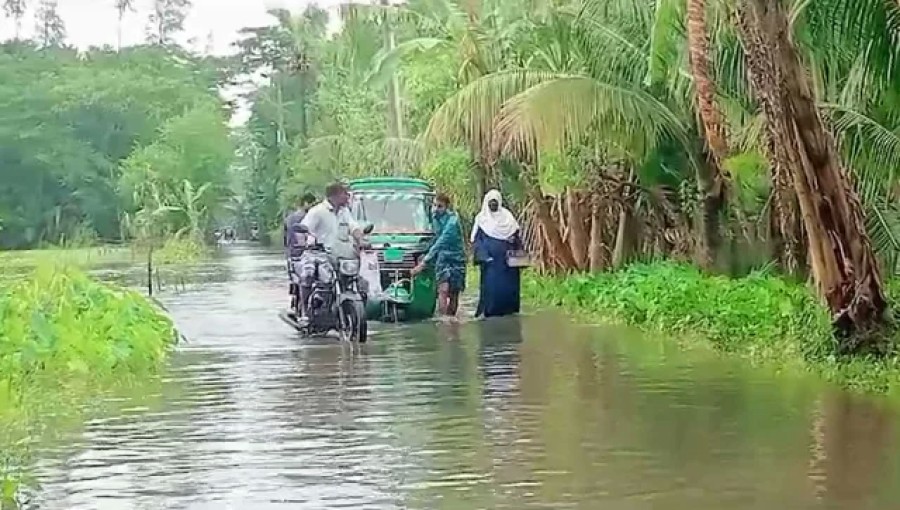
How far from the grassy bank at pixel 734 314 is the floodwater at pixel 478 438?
58cm

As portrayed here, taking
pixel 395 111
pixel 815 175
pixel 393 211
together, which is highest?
pixel 395 111

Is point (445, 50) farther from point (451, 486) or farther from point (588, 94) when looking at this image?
point (451, 486)

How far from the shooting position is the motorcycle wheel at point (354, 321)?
59.7 ft

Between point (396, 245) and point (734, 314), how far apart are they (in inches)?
261

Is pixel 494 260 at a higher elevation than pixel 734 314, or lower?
higher

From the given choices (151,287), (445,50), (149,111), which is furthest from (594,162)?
(149,111)

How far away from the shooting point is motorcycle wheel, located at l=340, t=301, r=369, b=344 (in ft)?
59.7

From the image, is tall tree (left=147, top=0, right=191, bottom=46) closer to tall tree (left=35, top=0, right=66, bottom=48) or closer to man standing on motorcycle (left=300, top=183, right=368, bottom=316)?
tall tree (left=35, top=0, right=66, bottom=48)

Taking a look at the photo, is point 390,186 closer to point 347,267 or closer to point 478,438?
point 347,267

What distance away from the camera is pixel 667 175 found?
2414 centimetres

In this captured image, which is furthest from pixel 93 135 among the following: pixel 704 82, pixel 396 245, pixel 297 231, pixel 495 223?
pixel 704 82

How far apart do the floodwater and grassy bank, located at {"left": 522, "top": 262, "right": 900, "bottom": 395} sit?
58 cm

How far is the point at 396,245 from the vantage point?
22.5 m

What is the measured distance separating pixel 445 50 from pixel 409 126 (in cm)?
1557
